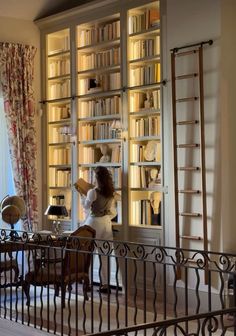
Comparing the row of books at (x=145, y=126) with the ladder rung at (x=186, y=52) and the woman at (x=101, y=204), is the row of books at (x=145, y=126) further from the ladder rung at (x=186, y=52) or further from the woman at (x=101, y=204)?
the ladder rung at (x=186, y=52)

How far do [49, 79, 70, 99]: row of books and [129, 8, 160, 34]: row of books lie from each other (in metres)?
1.47

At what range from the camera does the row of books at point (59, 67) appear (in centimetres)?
932

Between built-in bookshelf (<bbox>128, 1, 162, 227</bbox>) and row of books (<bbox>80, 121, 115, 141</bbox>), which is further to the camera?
row of books (<bbox>80, 121, 115, 141</bbox>)

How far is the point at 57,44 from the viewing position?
9.67 m

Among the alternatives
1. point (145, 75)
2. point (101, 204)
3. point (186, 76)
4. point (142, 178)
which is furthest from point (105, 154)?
point (186, 76)

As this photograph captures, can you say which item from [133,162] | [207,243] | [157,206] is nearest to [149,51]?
[133,162]

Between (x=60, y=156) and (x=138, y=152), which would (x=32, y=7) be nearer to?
(x=60, y=156)

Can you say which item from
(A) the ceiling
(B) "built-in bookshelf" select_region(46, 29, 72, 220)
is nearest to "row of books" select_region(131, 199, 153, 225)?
(B) "built-in bookshelf" select_region(46, 29, 72, 220)

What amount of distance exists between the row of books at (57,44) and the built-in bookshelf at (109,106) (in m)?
0.02

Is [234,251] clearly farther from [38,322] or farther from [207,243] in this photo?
[38,322]

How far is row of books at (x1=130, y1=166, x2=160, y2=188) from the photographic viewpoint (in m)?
8.07

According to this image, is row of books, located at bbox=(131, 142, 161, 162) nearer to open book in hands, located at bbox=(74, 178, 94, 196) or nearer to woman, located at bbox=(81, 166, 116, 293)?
woman, located at bbox=(81, 166, 116, 293)

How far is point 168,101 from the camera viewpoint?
7.62 metres

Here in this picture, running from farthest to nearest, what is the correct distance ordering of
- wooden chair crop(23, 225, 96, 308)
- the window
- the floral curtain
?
the window < the floral curtain < wooden chair crop(23, 225, 96, 308)
